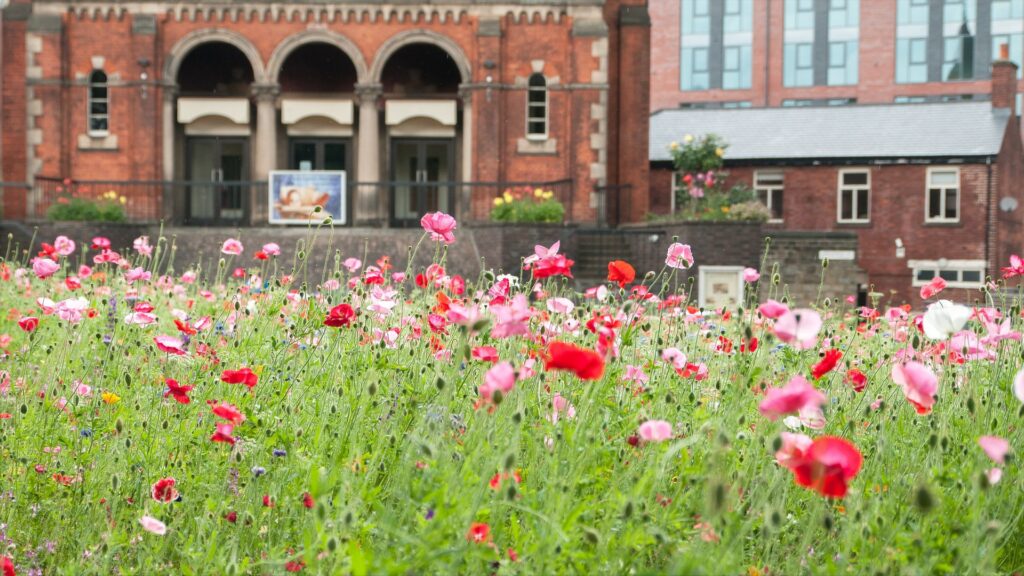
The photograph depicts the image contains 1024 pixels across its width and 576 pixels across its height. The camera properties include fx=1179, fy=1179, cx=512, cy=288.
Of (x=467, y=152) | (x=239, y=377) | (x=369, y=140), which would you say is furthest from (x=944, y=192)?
(x=239, y=377)

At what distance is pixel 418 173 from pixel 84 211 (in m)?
8.87

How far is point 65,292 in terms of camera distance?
33.7ft

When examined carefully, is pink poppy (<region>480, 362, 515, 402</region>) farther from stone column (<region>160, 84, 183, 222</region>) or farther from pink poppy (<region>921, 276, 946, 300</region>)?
stone column (<region>160, 84, 183, 222</region>)

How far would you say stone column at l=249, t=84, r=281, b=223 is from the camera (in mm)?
28969

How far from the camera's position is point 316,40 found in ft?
94.4

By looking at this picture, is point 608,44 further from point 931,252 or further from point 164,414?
point 164,414

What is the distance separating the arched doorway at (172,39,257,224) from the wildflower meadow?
81.9 feet

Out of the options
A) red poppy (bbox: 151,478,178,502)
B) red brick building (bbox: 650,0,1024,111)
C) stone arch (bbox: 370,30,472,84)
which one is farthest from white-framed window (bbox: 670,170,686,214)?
red poppy (bbox: 151,478,178,502)

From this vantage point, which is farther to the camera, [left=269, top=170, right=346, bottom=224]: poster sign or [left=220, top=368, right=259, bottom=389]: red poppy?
[left=269, top=170, right=346, bottom=224]: poster sign

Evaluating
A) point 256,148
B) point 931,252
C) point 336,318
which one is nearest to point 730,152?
point 931,252

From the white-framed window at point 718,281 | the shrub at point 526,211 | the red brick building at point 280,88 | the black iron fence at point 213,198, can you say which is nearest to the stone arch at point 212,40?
the red brick building at point 280,88

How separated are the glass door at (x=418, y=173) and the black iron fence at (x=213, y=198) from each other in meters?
0.48

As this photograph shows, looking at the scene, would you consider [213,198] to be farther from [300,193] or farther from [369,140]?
[300,193]

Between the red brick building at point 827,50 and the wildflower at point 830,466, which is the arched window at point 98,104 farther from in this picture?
the red brick building at point 827,50
